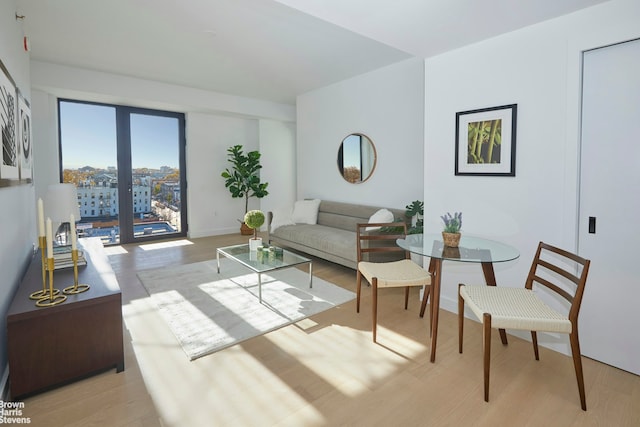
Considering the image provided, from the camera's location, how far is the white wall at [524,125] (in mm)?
2207

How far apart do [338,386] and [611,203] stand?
2067 millimetres

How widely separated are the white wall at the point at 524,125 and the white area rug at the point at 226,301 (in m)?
1.37

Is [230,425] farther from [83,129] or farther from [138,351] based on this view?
[83,129]

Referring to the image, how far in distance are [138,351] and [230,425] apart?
42.1 inches

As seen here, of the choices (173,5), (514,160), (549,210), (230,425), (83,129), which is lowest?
(230,425)

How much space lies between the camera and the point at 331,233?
4.49 m

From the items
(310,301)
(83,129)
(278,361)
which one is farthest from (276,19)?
(83,129)


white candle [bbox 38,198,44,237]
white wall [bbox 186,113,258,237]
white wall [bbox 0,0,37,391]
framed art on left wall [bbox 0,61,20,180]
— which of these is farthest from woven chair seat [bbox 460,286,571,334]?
white wall [bbox 186,113,258,237]

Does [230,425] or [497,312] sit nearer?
[230,425]

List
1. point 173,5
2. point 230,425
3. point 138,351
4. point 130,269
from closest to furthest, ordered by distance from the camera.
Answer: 1. point 230,425
2. point 138,351
3. point 173,5
4. point 130,269

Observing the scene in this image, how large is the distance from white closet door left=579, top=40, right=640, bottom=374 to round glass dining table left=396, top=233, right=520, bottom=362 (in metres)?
0.53

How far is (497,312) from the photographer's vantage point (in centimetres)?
184

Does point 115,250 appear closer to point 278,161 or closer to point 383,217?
point 278,161

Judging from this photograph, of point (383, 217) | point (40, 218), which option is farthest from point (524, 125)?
point (40, 218)
